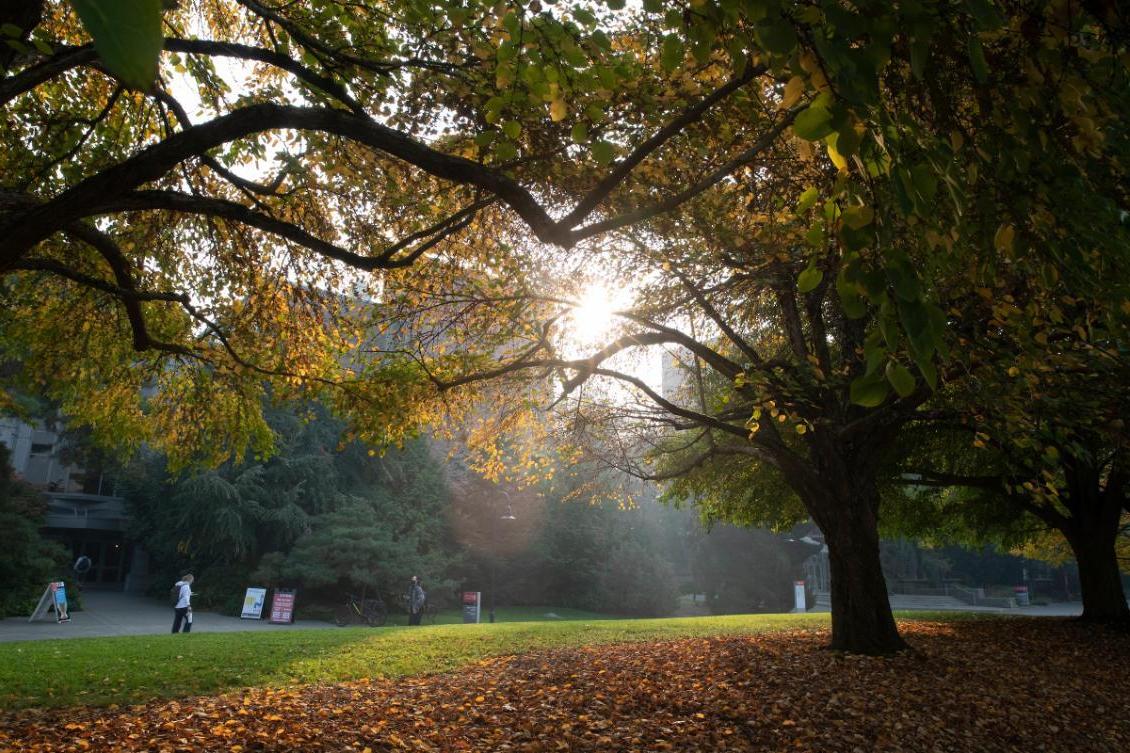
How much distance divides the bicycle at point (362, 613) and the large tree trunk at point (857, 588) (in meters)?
22.5

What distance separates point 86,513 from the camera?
3812cm

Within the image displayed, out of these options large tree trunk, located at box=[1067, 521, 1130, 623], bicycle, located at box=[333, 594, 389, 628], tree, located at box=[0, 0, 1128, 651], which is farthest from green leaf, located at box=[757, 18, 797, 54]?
bicycle, located at box=[333, 594, 389, 628]

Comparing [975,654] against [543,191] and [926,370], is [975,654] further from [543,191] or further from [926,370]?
[926,370]

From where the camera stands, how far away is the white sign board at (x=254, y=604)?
2671 centimetres

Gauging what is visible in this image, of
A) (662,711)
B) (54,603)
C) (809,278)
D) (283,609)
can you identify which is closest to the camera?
(809,278)

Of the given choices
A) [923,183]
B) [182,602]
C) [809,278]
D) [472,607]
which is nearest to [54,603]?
[182,602]

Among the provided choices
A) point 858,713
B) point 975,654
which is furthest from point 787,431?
point 858,713

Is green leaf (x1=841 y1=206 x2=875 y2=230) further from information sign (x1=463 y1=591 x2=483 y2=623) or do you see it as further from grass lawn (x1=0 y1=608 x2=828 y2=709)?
information sign (x1=463 y1=591 x2=483 y2=623)

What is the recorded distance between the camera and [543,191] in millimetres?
7738

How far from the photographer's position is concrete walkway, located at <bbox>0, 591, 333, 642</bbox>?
1778 cm

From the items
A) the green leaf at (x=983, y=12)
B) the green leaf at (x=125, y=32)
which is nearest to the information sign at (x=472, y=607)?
the green leaf at (x=983, y=12)

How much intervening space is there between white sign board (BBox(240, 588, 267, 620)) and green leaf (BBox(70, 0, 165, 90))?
96.4 feet

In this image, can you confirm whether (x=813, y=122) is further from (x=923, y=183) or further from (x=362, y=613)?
(x=362, y=613)

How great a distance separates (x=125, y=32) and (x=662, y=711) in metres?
7.48
